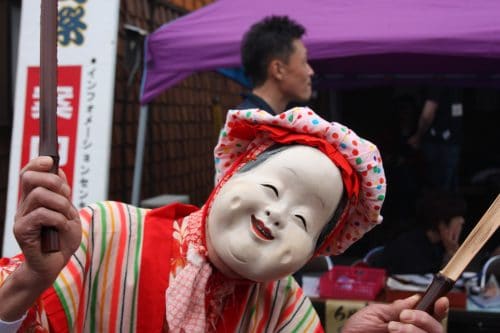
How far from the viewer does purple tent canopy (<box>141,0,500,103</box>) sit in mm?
3617

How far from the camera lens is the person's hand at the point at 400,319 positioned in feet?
3.95

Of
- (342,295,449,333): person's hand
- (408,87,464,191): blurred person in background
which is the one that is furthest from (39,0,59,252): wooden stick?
(408,87,464,191): blurred person in background

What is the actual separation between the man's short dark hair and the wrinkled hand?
2.18 m

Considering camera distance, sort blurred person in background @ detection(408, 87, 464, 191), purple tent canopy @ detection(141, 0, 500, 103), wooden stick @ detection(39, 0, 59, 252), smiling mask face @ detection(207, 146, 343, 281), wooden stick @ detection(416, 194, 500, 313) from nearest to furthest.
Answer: wooden stick @ detection(39, 0, 59, 252)
wooden stick @ detection(416, 194, 500, 313)
smiling mask face @ detection(207, 146, 343, 281)
purple tent canopy @ detection(141, 0, 500, 103)
blurred person in background @ detection(408, 87, 464, 191)

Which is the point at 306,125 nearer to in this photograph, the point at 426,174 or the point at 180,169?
the point at 426,174

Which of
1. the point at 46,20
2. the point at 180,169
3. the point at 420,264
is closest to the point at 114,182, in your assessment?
the point at 180,169

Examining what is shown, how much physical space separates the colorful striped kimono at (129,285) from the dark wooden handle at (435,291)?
1.21 feet

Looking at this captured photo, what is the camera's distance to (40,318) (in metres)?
1.25

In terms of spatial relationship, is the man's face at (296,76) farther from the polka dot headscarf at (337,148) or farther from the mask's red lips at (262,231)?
the mask's red lips at (262,231)

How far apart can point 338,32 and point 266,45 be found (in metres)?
0.75

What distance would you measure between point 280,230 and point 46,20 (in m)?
0.60

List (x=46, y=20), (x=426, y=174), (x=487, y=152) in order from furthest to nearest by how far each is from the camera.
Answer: (x=487, y=152) < (x=426, y=174) < (x=46, y=20)

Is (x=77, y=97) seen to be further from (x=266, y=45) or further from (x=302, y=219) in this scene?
(x=302, y=219)

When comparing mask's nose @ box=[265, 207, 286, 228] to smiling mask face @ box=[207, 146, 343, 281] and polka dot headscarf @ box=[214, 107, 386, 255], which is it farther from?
polka dot headscarf @ box=[214, 107, 386, 255]
